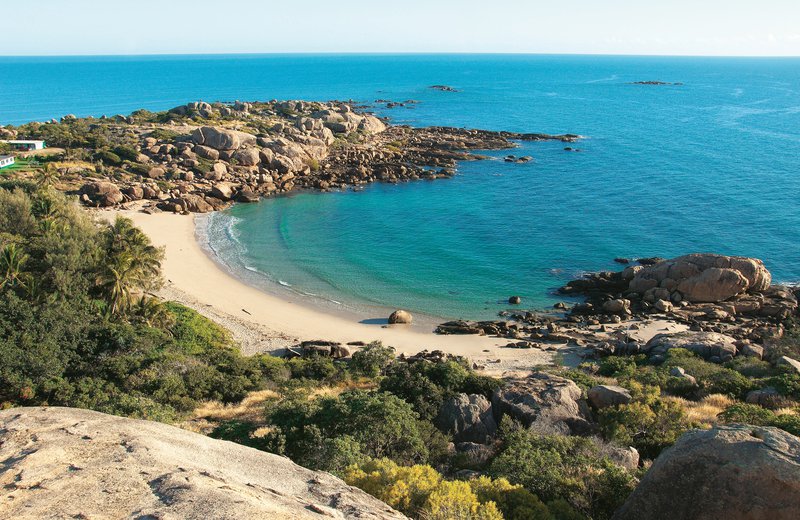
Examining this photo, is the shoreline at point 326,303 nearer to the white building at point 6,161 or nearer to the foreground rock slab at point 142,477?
the foreground rock slab at point 142,477

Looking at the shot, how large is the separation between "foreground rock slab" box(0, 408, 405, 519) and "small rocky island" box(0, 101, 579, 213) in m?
51.2

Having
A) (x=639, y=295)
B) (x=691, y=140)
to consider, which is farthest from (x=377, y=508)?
(x=691, y=140)

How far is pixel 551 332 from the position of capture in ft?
123

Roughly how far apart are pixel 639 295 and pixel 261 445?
3407 centimetres

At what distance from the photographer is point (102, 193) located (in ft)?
188

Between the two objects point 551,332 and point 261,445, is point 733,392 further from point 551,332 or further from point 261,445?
point 261,445

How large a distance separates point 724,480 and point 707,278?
35.1 metres

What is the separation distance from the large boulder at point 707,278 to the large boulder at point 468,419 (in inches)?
1079

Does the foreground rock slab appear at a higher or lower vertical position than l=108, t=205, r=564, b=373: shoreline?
higher

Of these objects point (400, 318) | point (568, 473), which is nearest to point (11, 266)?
point (400, 318)

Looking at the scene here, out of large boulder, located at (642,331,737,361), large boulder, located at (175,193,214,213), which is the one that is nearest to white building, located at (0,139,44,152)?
large boulder, located at (175,193,214,213)

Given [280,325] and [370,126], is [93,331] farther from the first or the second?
[370,126]

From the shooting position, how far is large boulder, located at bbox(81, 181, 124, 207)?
57031mm

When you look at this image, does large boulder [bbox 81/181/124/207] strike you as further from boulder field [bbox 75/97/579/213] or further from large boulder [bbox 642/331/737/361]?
large boulder [bbox 642/331/737/361]
